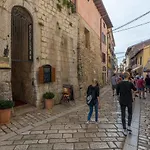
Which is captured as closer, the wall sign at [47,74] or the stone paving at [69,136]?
the stone paving at [69,136]

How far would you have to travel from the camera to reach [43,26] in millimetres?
8742

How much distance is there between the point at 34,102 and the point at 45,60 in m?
1.92

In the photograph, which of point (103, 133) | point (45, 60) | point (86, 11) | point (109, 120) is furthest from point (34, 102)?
point (86, 11)

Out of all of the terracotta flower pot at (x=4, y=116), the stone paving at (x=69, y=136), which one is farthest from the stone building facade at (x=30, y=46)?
the stone paving at (x=69, y=136)

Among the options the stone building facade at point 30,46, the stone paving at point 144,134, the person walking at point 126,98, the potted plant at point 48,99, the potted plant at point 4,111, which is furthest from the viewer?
the potted plant at point 48,99

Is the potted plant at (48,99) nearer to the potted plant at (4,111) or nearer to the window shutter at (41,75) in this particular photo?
the window shutter at (41,75)

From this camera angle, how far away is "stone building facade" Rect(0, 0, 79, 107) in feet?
21.4

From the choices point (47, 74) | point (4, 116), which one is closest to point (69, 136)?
point (4, 116)

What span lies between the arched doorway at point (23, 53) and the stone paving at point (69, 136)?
8.50ft

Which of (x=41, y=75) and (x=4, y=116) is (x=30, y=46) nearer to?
(x=41, y=75)

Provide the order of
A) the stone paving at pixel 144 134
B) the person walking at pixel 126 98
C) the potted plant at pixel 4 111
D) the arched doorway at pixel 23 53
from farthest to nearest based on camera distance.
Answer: the arched doorway at pixel 23 53, the potted plant at pixel 4 111, the person walking at pixel 126 98, the stone paving at pixel 144 134

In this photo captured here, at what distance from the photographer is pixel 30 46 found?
823 centimetres

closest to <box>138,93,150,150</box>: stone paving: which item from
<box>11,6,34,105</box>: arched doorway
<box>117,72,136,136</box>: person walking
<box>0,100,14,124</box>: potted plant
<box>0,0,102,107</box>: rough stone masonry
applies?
<box>117,72,136,136</box>: person walking

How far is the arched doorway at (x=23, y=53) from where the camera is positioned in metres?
7.98
